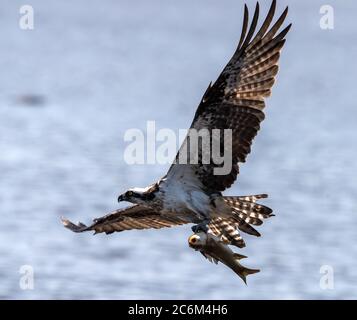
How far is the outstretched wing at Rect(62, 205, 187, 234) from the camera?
443 inches

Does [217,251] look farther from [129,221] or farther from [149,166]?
[149,166]

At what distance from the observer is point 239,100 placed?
420 inches

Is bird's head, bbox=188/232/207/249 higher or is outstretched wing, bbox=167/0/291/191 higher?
outstretched wing, bbox=167/0/291/191

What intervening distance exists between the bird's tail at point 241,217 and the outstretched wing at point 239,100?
0.63ft

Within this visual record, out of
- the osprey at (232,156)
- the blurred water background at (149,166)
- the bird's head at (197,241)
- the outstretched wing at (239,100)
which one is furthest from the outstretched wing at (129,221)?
the blurred water background at (149,166)

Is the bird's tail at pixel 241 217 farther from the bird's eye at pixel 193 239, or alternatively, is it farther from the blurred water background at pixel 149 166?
the blurred water background at pixel 149 166

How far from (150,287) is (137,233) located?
3.60 meters

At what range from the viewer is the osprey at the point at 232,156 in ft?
34.5

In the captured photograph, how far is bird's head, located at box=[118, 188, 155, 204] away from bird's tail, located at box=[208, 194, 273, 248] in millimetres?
624

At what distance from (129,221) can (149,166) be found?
45.3 feet

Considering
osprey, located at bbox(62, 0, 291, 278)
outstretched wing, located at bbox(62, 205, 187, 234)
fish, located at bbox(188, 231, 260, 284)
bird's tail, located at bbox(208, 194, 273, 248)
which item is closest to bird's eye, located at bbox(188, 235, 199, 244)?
fish, located at bbox(188, 231, 260, 284)

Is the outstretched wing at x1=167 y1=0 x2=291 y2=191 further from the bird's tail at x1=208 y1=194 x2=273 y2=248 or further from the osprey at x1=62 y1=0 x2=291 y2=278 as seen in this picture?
the bird's tail at x1=208 y1=194 x2=273 y2=248

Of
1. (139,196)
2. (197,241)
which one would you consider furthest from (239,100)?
(197,241)

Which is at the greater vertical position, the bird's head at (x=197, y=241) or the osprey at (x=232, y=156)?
the osprey at (x=232, y=156)
